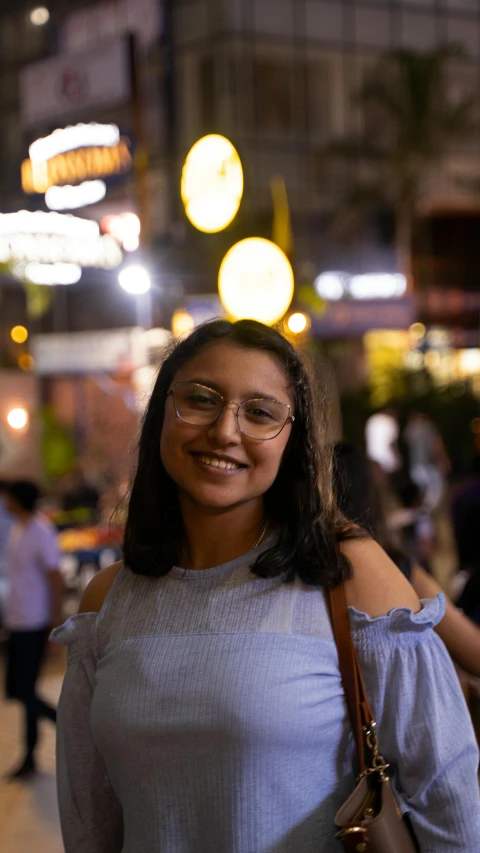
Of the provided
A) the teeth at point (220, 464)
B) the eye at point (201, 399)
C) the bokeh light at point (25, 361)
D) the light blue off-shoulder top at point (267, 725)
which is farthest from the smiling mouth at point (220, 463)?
the bokeh light at point (25, 361)

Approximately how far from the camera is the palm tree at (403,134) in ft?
83.6

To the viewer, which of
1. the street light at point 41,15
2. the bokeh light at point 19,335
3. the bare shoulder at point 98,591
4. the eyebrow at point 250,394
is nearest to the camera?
the eyebrow at point 250,394

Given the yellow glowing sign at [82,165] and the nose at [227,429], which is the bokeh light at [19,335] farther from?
the nose at [227,429]

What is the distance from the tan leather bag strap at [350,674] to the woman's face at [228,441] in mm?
279

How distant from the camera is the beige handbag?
5.66 feet

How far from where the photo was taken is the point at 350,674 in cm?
182

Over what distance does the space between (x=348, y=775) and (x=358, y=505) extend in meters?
1.74

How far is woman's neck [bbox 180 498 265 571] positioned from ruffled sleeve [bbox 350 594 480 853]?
0.28 metres

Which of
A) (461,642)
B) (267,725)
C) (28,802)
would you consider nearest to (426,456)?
(28,802)

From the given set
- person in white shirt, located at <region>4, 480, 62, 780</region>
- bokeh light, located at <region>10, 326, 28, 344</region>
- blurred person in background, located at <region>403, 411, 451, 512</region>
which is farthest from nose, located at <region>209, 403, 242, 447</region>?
bokeh light, located at <region>10, 326, 28, 344</region>

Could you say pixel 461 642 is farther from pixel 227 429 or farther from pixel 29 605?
pixel 29 605

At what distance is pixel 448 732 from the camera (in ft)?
5.99

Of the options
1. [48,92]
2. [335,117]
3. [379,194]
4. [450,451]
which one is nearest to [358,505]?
[48,92]

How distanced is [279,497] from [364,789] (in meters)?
0.58
